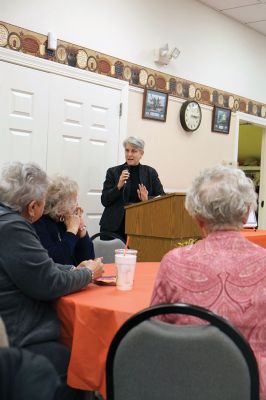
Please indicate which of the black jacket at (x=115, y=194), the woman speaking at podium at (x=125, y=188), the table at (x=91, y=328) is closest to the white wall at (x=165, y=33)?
the woman speaking at podium at (x=125, y=188)

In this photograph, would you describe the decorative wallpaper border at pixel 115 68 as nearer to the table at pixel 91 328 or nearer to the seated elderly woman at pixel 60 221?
the seated elderly woman at pixel 60 221

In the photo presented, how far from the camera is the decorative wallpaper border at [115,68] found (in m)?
4.04

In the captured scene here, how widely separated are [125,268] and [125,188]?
2.36 metres

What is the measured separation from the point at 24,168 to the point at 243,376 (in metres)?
1.17

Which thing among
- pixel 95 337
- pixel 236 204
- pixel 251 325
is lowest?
pixel 95 337

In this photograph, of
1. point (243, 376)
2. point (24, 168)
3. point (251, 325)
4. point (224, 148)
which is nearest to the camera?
point (243, 376)

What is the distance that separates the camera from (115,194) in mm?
4383

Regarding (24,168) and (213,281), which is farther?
(24,168)

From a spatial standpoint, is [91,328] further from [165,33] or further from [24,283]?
[165,33]

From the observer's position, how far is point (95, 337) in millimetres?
1815

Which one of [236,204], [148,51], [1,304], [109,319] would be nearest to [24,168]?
[1,304]

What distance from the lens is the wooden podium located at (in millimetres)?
3451

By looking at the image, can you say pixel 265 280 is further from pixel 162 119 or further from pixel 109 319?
pixel 162 119

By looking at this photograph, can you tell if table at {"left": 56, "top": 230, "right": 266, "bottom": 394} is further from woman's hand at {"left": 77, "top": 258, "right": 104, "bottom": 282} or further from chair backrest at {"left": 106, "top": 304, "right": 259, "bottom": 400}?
chair backrest at {"left": 106, "top": 304, "right": 259, "bottom": 400}
